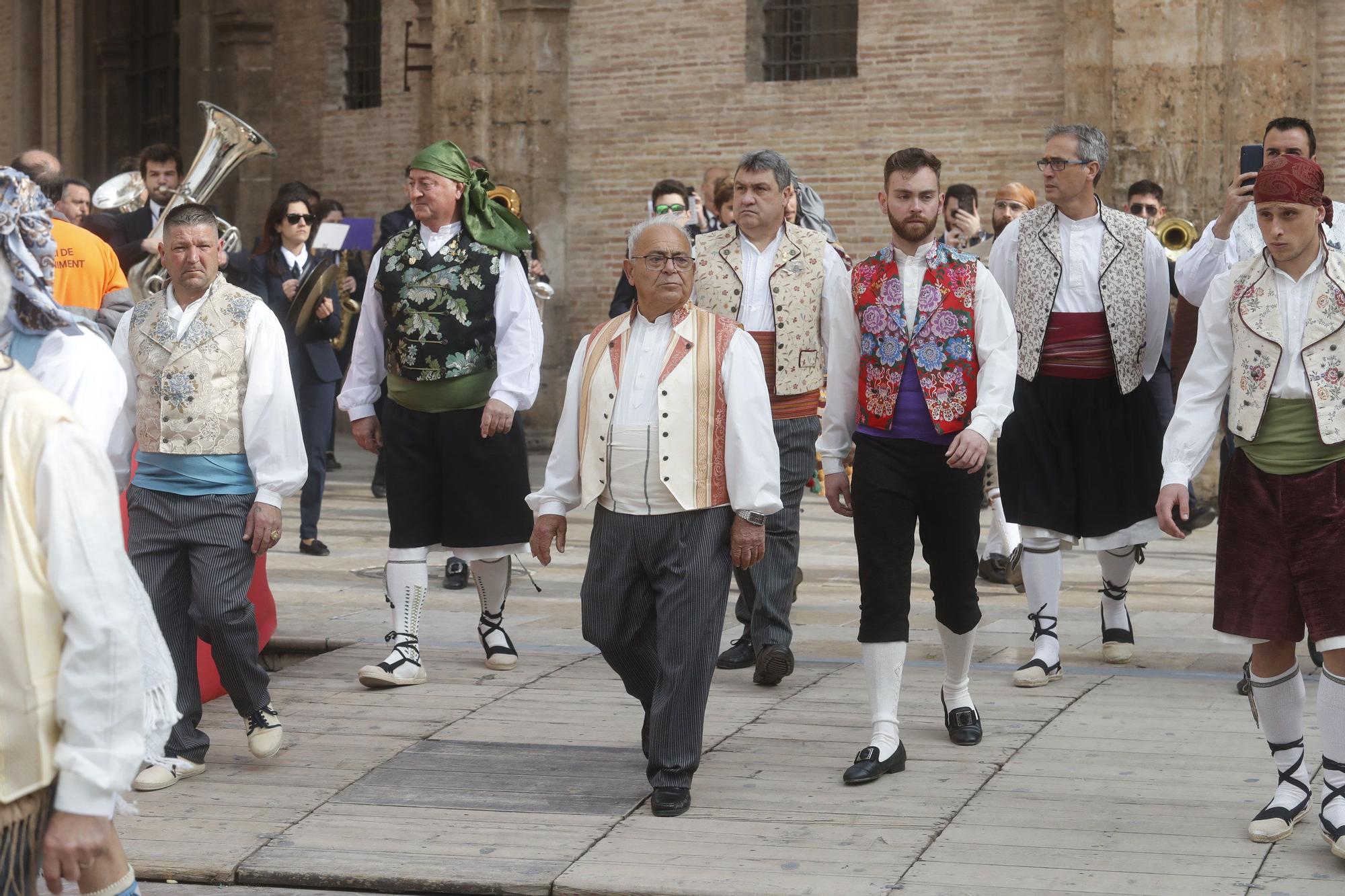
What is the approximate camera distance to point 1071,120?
46.5 feet

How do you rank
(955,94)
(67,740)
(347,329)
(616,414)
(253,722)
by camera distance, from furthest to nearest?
1. (955,94)
2. (347,329)
3. (253,722)
4. (616,414)
5. (67,740)

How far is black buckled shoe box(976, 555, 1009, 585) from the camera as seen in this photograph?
380 inches

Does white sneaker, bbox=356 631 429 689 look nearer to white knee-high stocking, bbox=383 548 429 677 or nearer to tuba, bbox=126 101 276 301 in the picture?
white knee-high stocking, bbox=383 548 429 677

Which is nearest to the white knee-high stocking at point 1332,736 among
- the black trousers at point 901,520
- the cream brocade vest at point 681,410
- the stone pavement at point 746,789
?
the stone pavement at point 746,789

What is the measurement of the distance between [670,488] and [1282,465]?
1723 millimetres

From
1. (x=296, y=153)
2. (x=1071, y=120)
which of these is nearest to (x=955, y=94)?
(x=1071, y=120)

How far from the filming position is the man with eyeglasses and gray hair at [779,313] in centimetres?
713

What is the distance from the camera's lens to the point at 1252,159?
6.45 meters

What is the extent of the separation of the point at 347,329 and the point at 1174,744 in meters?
8.62

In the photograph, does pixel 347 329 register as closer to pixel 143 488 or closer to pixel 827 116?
pixel 827 116

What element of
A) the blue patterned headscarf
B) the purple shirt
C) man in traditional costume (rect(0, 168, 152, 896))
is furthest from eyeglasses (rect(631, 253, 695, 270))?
man in traditional costume (rect(0, 168, 152, 896))

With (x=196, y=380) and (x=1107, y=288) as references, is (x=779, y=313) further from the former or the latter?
(x=196, y=380)

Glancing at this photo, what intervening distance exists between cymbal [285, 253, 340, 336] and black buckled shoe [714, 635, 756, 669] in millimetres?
4538

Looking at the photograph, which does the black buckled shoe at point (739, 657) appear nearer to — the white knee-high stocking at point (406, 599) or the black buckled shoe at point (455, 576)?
the white knee-high stocking at point (406, 599)
